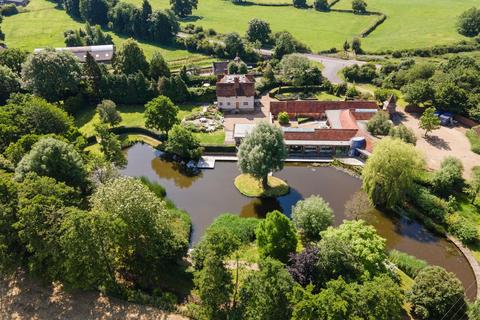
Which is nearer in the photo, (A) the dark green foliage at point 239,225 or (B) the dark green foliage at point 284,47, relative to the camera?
(A) the dark green foliage at point 239,225

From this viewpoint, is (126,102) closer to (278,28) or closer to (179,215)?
(179,215)

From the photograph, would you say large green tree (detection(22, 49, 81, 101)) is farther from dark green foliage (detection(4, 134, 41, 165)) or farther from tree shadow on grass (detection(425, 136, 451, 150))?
tree shadow on grass (detection(425, 136, 451, 150))

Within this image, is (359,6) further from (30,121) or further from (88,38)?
(30,121)

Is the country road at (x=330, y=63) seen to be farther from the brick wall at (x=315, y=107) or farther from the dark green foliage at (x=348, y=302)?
the dark green foliage at (x=348, y=302)

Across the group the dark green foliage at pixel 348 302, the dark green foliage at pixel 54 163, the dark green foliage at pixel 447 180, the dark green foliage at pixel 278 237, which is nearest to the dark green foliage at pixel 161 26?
the dark green foliage at pixel 54 163

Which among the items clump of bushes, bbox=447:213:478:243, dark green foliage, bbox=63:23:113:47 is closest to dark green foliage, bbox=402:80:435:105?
clump of bushes, bbox=447:213:478:243
